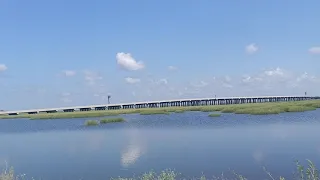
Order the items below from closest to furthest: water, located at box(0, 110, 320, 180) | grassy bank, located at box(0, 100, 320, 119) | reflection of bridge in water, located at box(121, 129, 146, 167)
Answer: water, located at box(0, 110, 320, 180) → reflection of bridge in water, located at box(121, 129, 146, 167) → grassy bank, located at box(0, 100, 320, 119)

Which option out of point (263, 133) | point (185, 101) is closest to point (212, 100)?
point (185, 101)

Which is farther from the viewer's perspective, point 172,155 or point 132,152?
point 132,152

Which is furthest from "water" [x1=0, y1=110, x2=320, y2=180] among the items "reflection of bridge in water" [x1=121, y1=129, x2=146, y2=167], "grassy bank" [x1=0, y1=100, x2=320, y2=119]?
"grassy bank" [x1=0, y1=100, x2=320, y2=119]

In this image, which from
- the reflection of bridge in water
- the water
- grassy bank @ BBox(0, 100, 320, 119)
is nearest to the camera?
the water

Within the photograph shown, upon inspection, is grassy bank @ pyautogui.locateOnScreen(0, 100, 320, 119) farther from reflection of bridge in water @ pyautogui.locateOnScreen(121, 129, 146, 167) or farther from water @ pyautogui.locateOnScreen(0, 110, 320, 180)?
reflection of bridge in water @ pyautogui.locateOnScreen(121, 129, 146, 167)

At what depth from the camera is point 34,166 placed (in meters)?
26.5

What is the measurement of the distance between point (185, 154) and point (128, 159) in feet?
13.6

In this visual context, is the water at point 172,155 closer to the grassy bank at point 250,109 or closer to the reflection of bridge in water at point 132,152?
the reflection of bridge in water at point 132,152

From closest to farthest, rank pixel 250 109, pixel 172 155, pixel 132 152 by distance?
pixel 172 155
pixel 132 152
pixel 250 109

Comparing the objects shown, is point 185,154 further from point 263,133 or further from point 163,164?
point 263,133

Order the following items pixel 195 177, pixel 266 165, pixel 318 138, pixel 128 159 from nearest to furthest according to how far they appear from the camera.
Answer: pixel 195 177
pixel 266 165
pixel 128 159
pixel 318 138

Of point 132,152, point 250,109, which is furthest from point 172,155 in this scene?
point 250,109

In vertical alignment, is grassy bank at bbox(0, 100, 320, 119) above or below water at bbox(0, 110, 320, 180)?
above

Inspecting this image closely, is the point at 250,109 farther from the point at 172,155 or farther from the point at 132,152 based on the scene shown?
the point at 172,155
